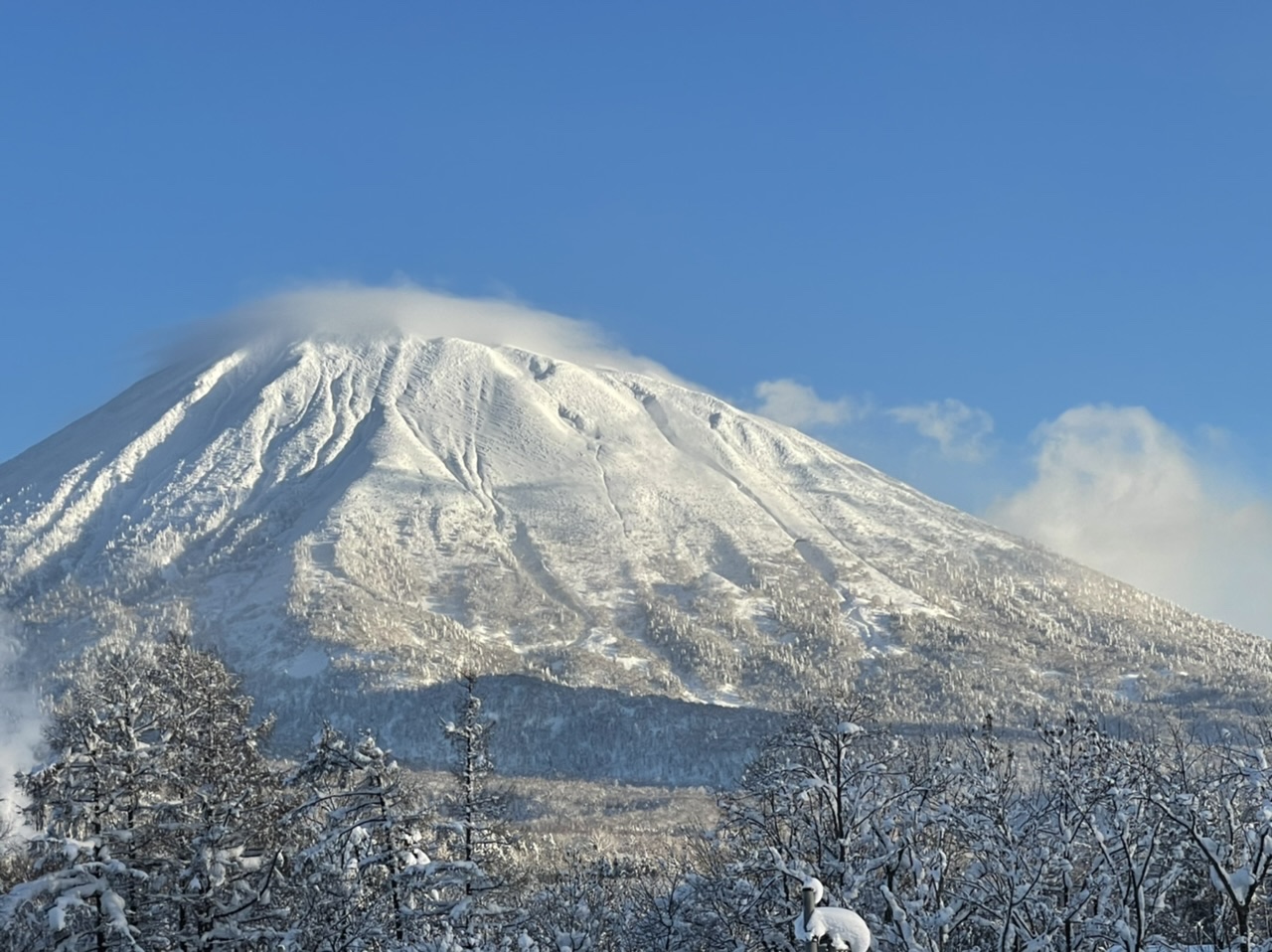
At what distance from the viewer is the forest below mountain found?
19.2m

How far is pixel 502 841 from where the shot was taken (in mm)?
27000

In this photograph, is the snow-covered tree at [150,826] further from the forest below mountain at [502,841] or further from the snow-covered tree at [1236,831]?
the snow-covered tree at [1236,831]

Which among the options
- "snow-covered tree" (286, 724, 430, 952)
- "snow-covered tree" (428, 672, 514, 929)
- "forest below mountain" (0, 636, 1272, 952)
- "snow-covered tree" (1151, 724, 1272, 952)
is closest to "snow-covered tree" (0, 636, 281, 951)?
"forest below mountain" (0, 636, 1272, 952)

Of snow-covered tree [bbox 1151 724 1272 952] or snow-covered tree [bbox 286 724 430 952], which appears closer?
snow-covered tree [bbox 1151 724 1272 952]

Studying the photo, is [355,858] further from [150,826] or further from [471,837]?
[471,837]

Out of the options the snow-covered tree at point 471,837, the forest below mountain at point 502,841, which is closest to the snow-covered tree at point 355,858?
the forest below mountain at point 502,841

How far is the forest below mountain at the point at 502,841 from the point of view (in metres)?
19.2

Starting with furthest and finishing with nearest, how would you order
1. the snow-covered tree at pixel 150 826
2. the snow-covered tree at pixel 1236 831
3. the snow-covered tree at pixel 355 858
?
1. the snow-covered tree at pixel 355 858
2. the snow-covered tree at pixel 150 826
3. the snow-covered tree at pixel 1236 831

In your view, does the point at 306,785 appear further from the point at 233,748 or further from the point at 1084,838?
the point at 1084,838

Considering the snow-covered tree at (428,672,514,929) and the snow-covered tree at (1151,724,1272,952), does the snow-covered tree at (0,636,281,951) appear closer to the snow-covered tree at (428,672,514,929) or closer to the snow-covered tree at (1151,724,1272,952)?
the snow-covered tree at (428,672,514,929)

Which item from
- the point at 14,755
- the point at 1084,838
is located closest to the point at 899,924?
the point at 1084,838

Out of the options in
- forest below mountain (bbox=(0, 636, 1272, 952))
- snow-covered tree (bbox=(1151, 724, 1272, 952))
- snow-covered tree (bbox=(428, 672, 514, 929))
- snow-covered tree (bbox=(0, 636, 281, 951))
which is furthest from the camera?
snow-covered tree (bbox=(428, 672, 514, 929))

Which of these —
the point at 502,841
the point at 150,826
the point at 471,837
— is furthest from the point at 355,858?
the point at 471,837

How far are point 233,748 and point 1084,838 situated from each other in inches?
622
